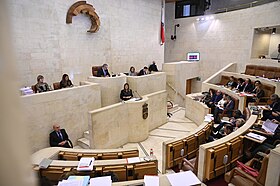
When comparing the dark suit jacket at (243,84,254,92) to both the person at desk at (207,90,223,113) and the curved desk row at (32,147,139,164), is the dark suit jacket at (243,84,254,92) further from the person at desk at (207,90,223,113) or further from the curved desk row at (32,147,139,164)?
the curved desk row at (32,147,139,164)

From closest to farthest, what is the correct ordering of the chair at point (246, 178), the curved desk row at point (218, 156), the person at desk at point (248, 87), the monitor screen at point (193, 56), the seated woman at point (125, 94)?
the chair at point (246, 178), the curved desk row at point (218, 156), the seated woman at point (125, 94), the person at desk at point (248, 87), the monitor screen at point (193, 56)

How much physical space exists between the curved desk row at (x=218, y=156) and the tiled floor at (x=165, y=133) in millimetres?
2139

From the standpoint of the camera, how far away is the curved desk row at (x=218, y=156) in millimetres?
3652

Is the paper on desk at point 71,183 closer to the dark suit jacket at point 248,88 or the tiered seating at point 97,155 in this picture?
the tiered seating at point 97,155

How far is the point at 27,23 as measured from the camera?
282 inches

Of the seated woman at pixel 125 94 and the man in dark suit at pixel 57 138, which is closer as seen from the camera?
the man in dark suit at pixel 57 138

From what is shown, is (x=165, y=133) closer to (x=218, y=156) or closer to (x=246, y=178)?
(x=218, y=156)

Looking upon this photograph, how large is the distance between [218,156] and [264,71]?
313 inches

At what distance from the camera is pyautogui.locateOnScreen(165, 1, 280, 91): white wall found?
10.5 metres

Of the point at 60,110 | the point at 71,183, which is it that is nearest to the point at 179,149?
the point at 71,183

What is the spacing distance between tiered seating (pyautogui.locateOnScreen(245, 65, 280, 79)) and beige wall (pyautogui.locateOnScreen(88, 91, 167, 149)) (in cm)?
551

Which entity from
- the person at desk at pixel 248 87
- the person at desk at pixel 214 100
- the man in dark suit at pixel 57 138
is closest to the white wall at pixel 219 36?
the person at desk at pixel 248 87

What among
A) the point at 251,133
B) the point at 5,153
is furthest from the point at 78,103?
the point at 5,153

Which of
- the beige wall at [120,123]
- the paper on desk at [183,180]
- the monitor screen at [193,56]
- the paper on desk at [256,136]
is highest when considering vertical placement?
the monitor screen at [193,56]
